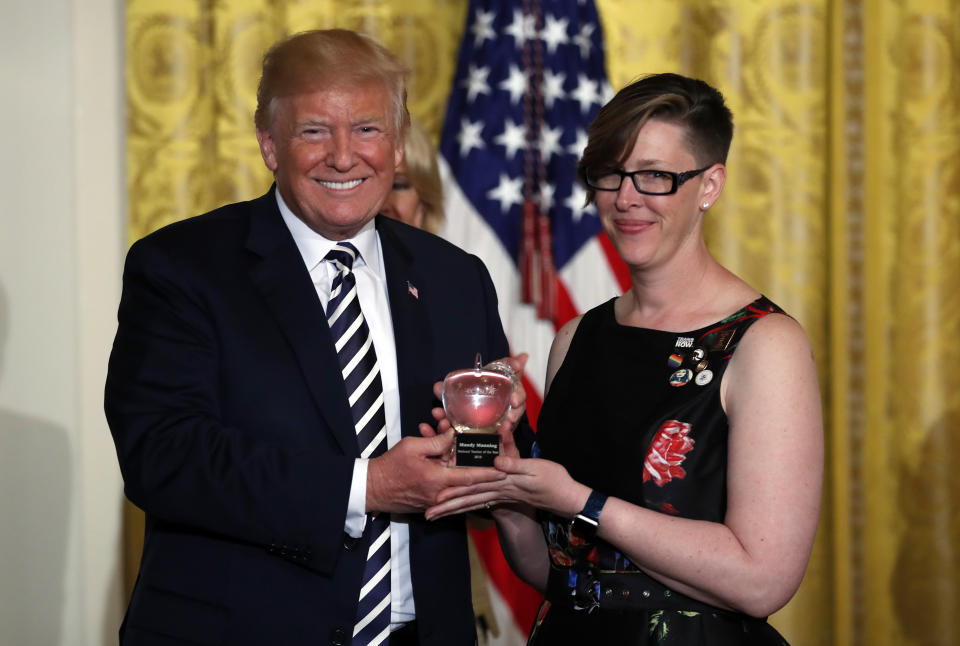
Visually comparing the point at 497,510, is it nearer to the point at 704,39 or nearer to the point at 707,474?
the point at 707,474

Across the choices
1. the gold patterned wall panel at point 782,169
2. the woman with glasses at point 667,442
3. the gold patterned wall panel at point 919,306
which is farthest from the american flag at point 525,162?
the woman with glasses at point 667,442

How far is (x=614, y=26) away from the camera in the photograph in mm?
3938

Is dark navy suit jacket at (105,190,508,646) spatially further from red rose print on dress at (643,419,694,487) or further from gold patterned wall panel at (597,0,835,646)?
gold patterned wall panel at (597,0,835,646)

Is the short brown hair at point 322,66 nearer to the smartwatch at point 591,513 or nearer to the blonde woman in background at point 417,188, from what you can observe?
the smartwatch at point 591,513

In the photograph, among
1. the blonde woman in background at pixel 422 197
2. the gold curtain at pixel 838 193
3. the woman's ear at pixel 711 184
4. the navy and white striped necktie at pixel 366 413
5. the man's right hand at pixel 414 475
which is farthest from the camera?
the gold curtain at pixel 838 193

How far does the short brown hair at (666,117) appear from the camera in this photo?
2.16 metres

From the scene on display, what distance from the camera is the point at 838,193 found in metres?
3.81

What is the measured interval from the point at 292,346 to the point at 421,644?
2.12ft

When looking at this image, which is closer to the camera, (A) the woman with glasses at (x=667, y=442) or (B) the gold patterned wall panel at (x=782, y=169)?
(A) the woman with glasses at (x=667, y=442)

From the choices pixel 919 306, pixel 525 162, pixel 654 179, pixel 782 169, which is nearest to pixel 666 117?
pixel 654 179

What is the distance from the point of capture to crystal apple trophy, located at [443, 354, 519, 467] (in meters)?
1.93

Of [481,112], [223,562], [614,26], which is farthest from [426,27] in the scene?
[223,562]

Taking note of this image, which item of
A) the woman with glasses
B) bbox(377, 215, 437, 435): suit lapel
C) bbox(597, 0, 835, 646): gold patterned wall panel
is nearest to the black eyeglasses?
the woman with glasses

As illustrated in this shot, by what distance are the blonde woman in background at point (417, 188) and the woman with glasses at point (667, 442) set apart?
1076 mm
